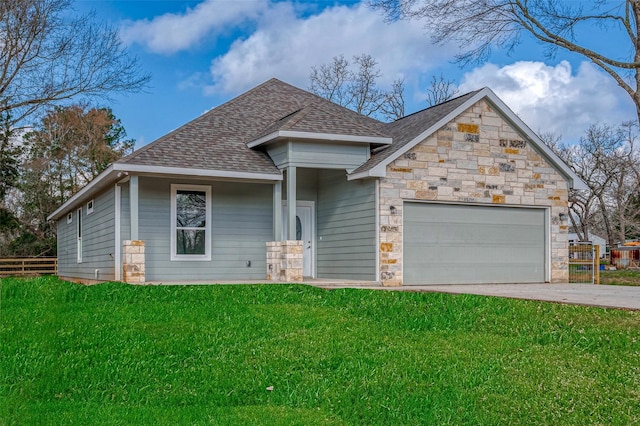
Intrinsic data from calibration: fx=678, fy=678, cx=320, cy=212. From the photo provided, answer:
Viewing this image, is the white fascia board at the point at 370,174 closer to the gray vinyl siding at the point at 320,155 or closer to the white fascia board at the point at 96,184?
the gray vinyl siding at the point at 320,155

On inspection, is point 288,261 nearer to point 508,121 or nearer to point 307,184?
point 307,184

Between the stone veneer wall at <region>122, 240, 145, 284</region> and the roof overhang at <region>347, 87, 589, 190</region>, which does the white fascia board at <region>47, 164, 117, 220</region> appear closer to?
the stone veneer wall at <region>122, 240, 145, 284</region>

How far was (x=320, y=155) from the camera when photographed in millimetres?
14992

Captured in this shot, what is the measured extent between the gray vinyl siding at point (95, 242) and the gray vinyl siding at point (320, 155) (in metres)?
4.05

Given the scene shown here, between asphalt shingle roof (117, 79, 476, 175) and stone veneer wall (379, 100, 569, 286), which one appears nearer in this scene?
asphalt shingle roof (117, 79, 476, 175)

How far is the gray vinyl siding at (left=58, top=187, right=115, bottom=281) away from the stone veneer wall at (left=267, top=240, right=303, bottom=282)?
3718mm

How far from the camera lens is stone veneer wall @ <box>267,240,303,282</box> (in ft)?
47.0

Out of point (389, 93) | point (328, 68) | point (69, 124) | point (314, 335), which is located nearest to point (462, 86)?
point (389, 93)

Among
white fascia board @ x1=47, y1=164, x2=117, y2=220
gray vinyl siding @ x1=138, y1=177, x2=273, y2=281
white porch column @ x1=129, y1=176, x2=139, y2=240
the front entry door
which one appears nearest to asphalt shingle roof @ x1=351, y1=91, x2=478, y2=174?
the front entry door

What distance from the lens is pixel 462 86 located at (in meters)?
35.5

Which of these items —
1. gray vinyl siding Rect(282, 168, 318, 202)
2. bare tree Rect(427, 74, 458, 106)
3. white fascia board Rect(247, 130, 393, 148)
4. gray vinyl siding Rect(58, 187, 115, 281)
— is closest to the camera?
white fascia board Rect(247, 130, 393, 148)

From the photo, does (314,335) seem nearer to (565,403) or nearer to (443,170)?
(565,403)

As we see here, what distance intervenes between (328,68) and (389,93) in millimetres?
3546

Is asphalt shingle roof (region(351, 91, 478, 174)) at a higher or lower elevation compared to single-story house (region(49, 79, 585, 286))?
higher
